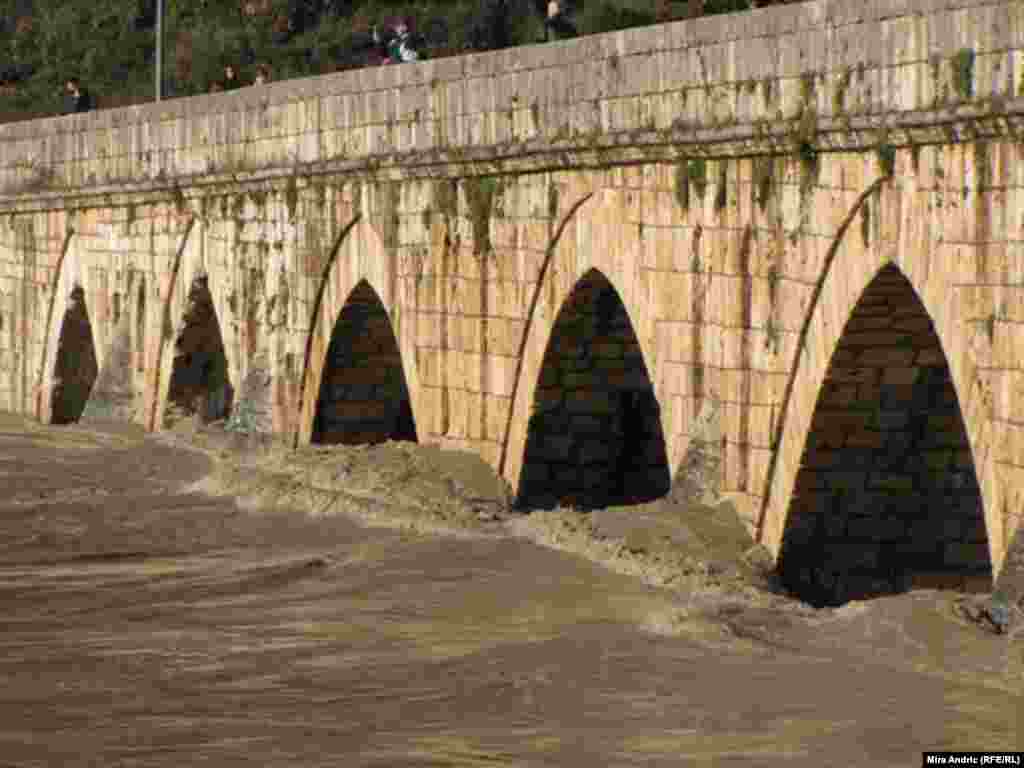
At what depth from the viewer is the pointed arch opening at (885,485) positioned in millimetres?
15281

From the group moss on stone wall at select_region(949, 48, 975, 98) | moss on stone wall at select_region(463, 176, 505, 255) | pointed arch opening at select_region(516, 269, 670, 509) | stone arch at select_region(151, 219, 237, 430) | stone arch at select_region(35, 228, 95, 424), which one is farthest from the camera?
stone arch at select_region(35, 228, 95, 424)

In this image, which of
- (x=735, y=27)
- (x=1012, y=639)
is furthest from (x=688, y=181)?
(x=1012, y=639)

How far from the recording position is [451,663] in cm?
1375

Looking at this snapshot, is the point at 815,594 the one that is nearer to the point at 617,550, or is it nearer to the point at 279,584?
the point at 617,550

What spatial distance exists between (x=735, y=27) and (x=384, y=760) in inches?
223

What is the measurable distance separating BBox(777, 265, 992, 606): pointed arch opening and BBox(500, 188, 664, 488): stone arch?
207cm

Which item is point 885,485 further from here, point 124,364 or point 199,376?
point 124,364

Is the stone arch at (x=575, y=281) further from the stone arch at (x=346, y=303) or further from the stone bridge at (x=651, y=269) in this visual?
the stone arch at (x=346, y=303)

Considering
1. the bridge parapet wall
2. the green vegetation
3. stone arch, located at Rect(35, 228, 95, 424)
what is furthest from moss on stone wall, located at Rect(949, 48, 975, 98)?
the green vegetation

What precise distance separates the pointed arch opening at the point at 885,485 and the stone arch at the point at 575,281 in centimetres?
207

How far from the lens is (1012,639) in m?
12.8

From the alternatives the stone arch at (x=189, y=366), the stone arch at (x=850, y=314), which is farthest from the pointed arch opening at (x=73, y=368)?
the stone arch at (x=850, y=314)

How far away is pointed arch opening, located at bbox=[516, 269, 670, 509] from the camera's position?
1906 cm

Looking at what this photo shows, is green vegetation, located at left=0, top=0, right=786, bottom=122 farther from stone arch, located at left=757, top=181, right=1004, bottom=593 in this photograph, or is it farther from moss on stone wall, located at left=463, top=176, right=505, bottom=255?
stone arch, located at left=757, top=181, right=1004, bottom=593
